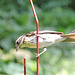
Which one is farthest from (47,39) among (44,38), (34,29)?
(34,29)

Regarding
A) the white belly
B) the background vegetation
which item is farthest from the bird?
the background vegetation

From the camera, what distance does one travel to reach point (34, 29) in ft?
8.86

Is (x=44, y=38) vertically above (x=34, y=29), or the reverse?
(x=34, y=29)

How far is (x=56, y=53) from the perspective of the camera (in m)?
2.56

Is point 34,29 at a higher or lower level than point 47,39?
higher

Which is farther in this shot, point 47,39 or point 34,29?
point 34,29

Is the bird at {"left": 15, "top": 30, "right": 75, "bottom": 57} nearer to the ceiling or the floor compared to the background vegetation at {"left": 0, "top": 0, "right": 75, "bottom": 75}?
nearer to the floor

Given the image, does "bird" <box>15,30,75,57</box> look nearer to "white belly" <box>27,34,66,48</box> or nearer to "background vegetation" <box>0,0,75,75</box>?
"white belly" <box>27,34,66,48</box>

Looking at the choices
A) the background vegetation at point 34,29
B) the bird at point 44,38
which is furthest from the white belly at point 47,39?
the background vegetation at point 34,29

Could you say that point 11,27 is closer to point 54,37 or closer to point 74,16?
point 74,16

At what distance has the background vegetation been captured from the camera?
2.20m

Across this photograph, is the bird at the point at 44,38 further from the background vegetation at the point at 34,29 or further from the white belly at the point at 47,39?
the background vegetation at the point at 34,29

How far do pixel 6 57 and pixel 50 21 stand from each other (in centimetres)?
105

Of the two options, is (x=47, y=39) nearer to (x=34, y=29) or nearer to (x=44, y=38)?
(x=44, y=38)
